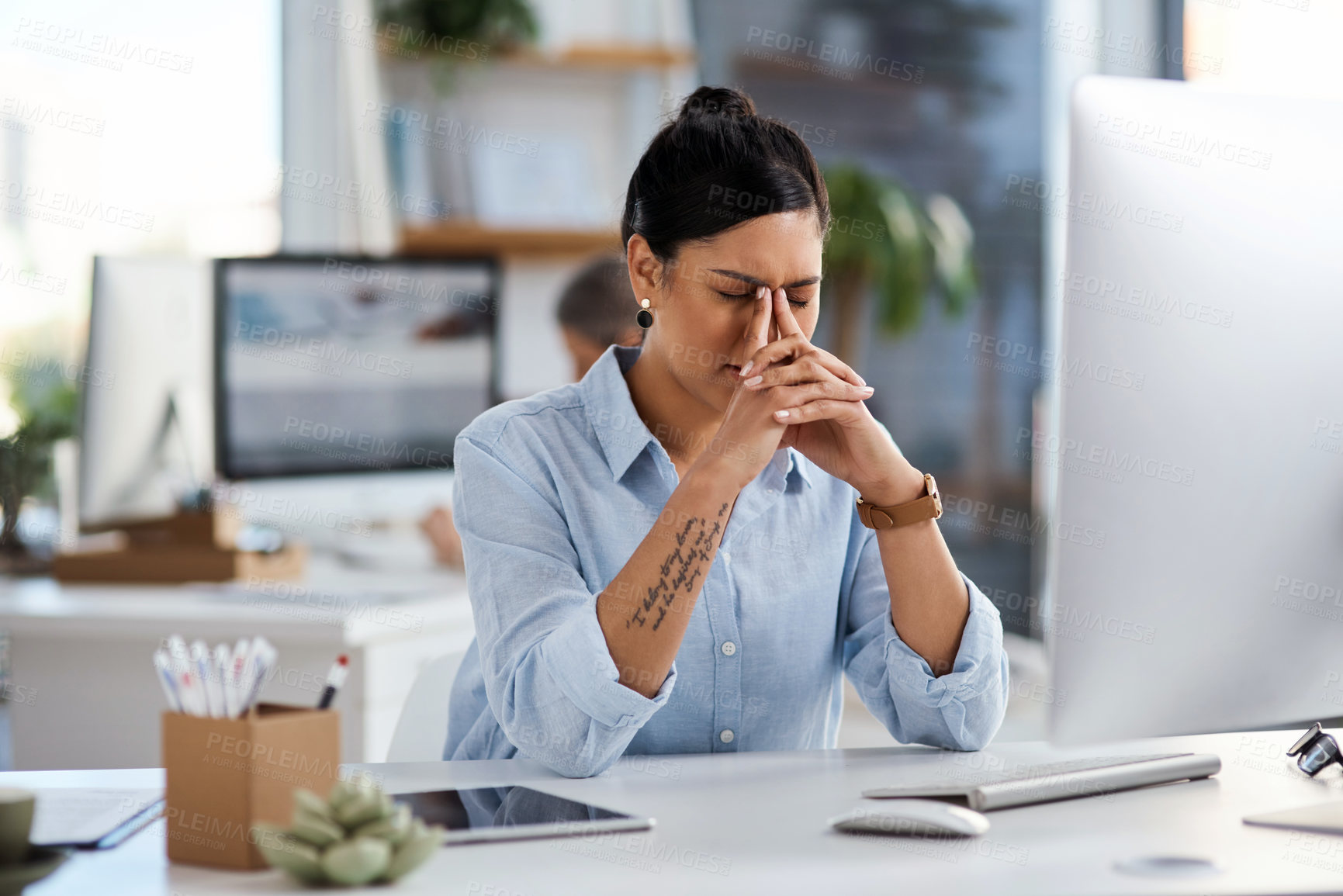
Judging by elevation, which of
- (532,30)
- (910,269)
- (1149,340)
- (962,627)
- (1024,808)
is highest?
(532,30)

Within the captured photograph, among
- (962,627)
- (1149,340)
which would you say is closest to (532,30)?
(962,627)

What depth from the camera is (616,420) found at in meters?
1.34

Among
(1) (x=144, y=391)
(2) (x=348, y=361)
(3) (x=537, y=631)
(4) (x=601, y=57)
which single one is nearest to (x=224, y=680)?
(3) (x=537, y=631)

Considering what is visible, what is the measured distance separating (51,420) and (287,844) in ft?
8.35

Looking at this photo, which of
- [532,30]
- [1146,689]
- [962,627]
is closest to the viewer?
[1146,689]

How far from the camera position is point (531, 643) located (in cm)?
111

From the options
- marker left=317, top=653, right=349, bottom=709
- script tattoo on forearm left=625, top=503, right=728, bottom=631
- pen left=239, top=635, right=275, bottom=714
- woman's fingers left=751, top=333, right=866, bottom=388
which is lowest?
marker left=317, top=653, right=349, bottom=709

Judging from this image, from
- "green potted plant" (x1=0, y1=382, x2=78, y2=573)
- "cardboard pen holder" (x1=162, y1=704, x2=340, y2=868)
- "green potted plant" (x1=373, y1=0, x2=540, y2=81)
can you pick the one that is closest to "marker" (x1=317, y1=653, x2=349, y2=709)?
"cardboard pen holder" (x1=162, y1=704, x2=340, y2=868)

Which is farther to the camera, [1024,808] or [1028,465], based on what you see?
[1028,465]

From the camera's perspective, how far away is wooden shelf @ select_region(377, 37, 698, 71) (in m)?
3.28

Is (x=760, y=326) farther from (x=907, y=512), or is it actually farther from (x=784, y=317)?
(x=907, y=512)

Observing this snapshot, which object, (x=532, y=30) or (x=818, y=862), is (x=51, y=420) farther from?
(x=818, y=862)

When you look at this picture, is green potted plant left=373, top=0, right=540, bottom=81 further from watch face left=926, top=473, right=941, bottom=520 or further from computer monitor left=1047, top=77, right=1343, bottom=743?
computer monitor left=1047, top=77, right=1343, bottom=743

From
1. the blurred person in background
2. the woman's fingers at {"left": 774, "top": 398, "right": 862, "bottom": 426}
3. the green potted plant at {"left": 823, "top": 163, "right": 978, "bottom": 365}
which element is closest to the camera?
the woman's fingers at {"left": 774, "top": 398, "right": 862, "bottom": 426}
